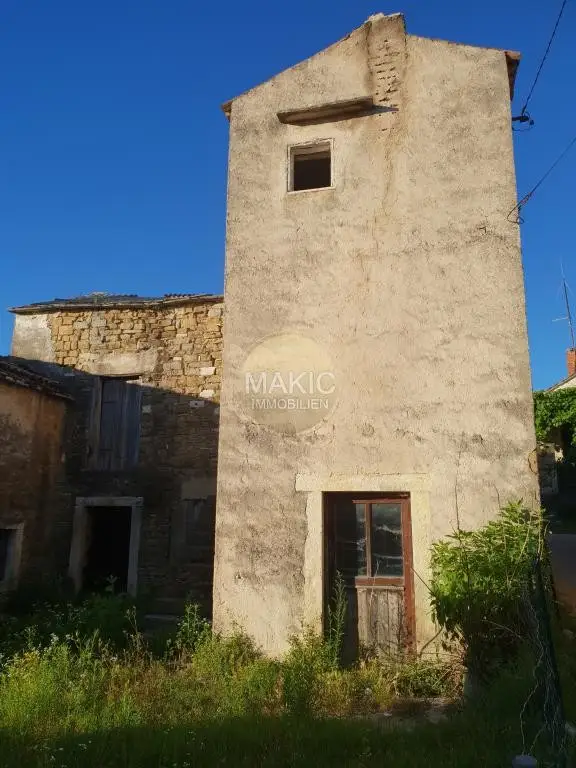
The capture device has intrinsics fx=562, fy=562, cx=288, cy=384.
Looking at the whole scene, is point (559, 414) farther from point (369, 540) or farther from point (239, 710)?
point (239, 710)

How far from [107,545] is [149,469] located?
1990 mm

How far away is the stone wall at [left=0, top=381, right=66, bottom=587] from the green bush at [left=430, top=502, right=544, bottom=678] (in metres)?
7.04

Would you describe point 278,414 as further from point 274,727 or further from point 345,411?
point 274,727

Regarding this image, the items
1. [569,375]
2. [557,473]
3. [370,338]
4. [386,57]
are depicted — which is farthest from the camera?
[569,375]

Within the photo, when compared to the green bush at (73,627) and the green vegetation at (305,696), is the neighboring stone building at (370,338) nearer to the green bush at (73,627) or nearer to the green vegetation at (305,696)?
the green vegetation at (305,696)

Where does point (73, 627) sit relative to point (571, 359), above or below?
below

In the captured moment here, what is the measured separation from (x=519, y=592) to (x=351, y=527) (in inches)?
73.2

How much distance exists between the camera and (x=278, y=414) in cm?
652

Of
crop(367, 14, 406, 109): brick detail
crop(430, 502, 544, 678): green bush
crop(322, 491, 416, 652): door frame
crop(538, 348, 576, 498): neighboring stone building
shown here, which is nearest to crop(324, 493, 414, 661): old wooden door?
crop(322, 491, 416, 652): door frame

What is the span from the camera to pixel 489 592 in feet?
16.2

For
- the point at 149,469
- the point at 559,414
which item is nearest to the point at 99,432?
the point at 149,469

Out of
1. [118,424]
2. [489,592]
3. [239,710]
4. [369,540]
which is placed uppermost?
[118,424]

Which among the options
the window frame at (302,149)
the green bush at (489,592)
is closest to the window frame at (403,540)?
the green bush at (489,592)

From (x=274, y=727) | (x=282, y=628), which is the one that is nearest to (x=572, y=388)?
(x=282, y=628)
